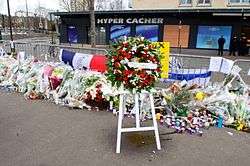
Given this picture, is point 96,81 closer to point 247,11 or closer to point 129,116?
point 129,116

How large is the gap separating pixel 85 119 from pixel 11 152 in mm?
1813

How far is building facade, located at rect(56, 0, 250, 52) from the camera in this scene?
22047mm

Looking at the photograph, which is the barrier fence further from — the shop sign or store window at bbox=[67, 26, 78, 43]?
store window at bbox=[67, 26, 78, 43]

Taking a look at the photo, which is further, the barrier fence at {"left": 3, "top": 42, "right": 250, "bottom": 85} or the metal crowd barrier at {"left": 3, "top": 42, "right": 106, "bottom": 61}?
the metal crowd barrier at {"left": 3, "top": 42, "right": 106, "bottom": 61}

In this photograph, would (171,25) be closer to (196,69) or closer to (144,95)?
(196,69)

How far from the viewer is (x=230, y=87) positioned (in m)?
6.55

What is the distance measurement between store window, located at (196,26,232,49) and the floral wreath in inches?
778

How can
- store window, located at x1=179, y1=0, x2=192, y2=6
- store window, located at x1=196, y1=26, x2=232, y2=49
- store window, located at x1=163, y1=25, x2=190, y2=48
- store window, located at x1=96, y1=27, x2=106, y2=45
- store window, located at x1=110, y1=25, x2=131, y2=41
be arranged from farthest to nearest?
store window, located at x1=179, y1=0, x2=192, y2=6 → store window, located at x1=96, y1=27, x2=106, y2=45 → store window, located at x1=110, y1=25, x2=131, y2=41 → store window, located at x1=163, y1=25, x2=190, y2=48 → store window, located at x1=196, y1=26, x2=232, y2=49

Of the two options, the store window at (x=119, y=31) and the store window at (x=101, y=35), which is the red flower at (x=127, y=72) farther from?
the store window at (x=101, y=35)

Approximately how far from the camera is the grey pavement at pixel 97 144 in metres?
4.23

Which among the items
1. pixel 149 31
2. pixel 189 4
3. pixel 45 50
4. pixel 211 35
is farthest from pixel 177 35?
pixel 45 50

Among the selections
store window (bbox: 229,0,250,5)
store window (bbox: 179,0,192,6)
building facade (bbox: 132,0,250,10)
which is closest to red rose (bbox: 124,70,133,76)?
building facade (bbox: 132,0,250,10)

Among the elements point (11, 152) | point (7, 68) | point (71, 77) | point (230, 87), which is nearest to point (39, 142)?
point (11, 152)

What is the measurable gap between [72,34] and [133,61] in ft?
80.3
